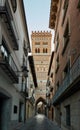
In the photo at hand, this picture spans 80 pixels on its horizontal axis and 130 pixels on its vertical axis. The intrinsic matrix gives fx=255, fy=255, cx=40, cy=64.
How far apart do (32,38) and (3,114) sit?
7847 centimetres

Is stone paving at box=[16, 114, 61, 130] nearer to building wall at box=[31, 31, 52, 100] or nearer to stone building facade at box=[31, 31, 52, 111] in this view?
building wall at box=[31, 31, 52, 100]

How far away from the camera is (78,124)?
10586mm

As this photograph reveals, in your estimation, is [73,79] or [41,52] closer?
[73,79]

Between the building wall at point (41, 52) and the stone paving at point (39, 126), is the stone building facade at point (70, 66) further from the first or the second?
the building wall at point (41, 52)

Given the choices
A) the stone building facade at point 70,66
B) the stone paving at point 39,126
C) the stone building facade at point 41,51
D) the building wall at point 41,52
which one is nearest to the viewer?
the stone building facade at point 70,66

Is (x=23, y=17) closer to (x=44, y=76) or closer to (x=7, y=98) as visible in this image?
(x=7, y=98)

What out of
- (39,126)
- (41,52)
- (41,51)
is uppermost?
(41,51)

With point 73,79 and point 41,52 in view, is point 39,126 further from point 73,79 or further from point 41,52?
point 41,52

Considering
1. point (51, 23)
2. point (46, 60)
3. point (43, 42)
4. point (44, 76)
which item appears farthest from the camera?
point (43, 42)

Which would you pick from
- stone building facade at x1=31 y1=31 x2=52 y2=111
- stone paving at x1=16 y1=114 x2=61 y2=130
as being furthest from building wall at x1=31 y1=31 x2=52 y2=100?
stone paving at x1=16 y1=114 x2=61 y2=130

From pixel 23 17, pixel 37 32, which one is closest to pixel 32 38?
pixel 37 32

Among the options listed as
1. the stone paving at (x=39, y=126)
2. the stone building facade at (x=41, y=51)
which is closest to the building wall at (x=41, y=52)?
the stone building facade at (x=41, y=51)

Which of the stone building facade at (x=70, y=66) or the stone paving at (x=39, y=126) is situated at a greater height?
the stone building facade at (x=70, y=66)

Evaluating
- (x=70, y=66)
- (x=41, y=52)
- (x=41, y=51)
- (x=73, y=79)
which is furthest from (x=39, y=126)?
(x=41, y=52)
